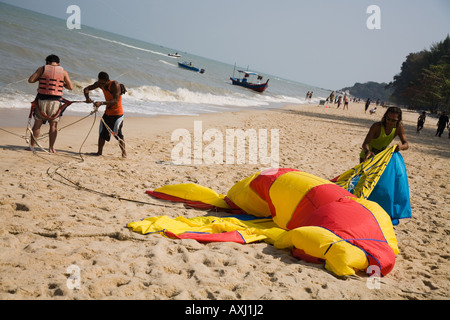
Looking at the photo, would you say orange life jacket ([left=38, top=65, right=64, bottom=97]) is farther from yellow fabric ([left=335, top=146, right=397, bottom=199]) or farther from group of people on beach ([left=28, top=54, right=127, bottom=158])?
yellow fabric ([left=335, top=146, right=397, bottom=199])

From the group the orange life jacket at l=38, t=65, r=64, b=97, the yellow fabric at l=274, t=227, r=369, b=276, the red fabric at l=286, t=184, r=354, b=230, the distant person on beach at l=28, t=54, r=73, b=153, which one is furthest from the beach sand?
the orange life jacket at l=38, t=65, r=64, b=97

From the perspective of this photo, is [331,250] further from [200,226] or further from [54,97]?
[54,97]

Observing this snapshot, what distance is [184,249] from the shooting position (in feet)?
10.2

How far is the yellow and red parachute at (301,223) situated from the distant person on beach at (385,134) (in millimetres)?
1375

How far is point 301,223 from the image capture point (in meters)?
3.53

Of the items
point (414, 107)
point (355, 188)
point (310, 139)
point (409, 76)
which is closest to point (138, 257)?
point (355, 188)

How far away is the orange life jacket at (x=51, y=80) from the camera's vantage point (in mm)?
5621

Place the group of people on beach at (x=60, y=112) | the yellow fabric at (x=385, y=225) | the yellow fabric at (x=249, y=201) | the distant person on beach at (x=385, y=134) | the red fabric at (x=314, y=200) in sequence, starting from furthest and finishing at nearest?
the group of people on beach at (x=60, y=112)
the distant person on beach at (x=385, y=134)
the yellow fabric at (x=249, y=201)
the red fabric at (x=314, y=200)
the yellow fabric at (x=385, y=225)

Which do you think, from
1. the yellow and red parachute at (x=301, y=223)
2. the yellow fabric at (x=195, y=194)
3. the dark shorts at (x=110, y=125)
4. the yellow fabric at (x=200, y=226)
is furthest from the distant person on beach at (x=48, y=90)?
the yellow fabric at (x=200, y=226)

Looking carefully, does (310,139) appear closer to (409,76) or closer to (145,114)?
(145,114)

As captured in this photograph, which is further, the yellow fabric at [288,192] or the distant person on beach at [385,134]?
the distant person on beach at [385,134]

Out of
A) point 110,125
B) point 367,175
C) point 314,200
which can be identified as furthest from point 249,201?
point 110,125

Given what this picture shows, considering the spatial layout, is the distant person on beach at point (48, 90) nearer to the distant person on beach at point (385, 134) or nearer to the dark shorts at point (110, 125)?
the dark shorts at point (110, 125)
